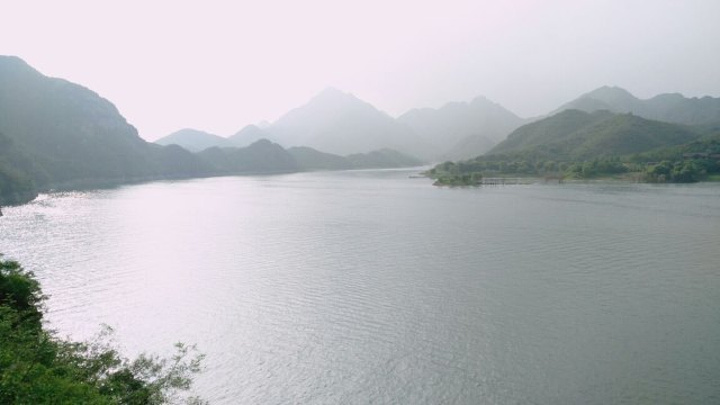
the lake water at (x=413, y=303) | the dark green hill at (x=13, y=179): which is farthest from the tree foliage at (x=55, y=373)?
the dark green hill at (x=13, y=179)

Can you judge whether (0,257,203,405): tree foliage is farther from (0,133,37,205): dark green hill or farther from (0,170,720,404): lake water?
(0,133,37,205): dark green hill

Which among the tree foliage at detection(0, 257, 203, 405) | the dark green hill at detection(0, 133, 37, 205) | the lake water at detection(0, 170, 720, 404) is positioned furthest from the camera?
the dark green hill at detection(0, 133, 37, 205)

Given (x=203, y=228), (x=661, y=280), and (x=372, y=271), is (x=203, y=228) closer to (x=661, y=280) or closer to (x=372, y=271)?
(x=372, y=271)

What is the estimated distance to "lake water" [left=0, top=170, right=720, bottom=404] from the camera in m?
21.4

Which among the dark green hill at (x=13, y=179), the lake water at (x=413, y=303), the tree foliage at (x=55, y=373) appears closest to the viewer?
the tree foliage at (x=55, y=373)

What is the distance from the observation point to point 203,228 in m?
69.1

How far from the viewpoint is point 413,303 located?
104ft

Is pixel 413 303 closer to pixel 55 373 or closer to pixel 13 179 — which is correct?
pixel 55 373

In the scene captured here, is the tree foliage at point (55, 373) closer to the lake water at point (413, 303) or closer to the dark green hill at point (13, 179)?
the lake water at point (413, 303)

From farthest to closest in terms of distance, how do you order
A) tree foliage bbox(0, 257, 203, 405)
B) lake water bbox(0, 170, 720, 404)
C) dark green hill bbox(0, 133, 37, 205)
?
dark green hill bbox(0, 133, 37, 205) → lake water bbox(0, 170, 720, 404) → tree foliage bbox(0, 257, 203, 405)

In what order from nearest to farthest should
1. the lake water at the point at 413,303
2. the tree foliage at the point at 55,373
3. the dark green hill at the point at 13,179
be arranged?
the tree foliage at the point at 55,373 → the lake water at the point at 413,303 → the dark green hill at the point at 13,179

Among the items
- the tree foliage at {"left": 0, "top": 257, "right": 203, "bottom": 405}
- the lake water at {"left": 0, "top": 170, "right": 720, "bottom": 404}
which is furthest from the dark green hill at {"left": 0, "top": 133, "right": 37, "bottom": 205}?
the tree foliage at {"left": 0, "top": 257, "right": 203, "bottom": 405}

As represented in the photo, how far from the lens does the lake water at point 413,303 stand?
842 inches

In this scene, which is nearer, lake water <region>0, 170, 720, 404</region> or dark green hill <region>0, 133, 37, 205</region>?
lake water <region>0, 170, 720, 404</region>
